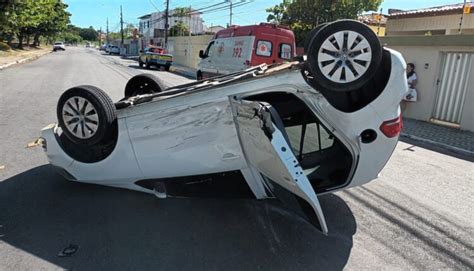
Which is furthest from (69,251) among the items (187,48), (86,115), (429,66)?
(187,48)

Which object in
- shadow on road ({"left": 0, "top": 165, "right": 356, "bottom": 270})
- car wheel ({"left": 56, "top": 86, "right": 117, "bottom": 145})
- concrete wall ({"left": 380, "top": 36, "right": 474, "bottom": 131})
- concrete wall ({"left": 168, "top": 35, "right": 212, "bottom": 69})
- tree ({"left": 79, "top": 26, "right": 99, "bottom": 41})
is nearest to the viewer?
shadow on road ({"left": 0, "top": 165, "right": 356, "bottom": 270})

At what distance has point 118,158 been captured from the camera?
3881mm

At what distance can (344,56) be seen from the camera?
319 cm

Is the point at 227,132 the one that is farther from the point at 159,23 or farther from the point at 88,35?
the point at 88,35

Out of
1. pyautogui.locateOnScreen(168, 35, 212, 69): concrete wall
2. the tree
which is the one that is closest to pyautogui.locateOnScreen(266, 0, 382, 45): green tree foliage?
pyautogui.locateOnScreen(168, 35, 212, 69): concrete wall

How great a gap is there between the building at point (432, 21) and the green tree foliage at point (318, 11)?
2.16 m

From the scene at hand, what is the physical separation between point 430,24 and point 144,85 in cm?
2499

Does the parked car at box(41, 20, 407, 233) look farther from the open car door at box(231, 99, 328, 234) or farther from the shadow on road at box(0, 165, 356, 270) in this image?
the shadow on road at box(0, 165, 356, 270)

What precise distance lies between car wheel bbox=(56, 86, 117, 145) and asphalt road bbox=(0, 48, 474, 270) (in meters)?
0.71

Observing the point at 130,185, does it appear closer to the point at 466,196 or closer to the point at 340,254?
the point at 340,254

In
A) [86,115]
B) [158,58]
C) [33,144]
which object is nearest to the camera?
[86,115]

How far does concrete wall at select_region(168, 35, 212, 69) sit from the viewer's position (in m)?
30.5

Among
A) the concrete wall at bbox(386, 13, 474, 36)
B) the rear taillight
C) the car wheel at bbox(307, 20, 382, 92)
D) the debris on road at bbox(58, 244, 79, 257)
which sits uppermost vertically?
the concrete wall at bbox(386, 13, 474, 36)

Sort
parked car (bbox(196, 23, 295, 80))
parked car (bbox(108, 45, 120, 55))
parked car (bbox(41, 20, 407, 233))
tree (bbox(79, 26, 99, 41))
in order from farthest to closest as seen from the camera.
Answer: tree (bbox(79, 26, 99, 41))
parked car (bbox(108, 45, 120, 55))
parked car (bbox(196, 23, 295, 80))
parked car (bbox(41, 20, 407, 233))
